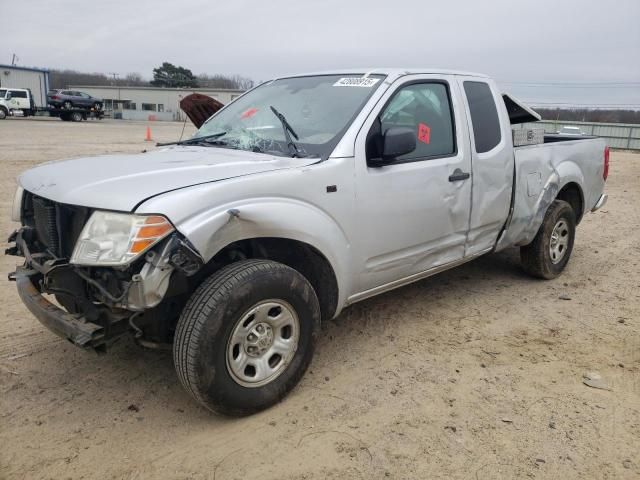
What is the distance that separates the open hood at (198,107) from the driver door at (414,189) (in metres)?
2.46

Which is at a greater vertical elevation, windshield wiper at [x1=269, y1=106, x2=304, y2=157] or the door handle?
windshield wiper at [x1=269, y1=106, x2=304, y2=157]

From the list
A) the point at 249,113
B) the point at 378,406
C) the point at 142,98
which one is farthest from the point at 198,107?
the point at 142,98

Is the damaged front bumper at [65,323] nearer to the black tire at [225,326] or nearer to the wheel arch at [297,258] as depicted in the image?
the black tire at [225,326]

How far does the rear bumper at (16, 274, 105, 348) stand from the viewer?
8.50 feet

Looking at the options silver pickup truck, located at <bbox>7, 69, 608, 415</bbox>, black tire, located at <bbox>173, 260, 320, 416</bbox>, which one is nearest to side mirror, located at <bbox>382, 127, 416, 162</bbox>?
silver pickup truck, located at <bbox>7, 69, 608, 415</bbox>

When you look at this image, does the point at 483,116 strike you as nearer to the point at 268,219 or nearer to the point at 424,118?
the point at 424,118

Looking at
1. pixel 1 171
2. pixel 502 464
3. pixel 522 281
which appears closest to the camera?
pixel 502 464

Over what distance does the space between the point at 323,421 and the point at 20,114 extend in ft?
126

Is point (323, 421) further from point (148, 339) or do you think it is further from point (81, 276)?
point (81, 276)

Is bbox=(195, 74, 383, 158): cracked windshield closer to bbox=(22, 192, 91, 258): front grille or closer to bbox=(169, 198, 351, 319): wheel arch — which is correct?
bbox=(169, 198, 351, 319): wheel arch

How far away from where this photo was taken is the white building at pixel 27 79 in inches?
1587

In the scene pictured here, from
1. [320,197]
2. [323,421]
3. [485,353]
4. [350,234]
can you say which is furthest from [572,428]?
[320,197]

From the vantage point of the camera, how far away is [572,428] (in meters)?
2.88

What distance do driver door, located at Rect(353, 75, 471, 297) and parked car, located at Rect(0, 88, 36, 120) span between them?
3632 cm
